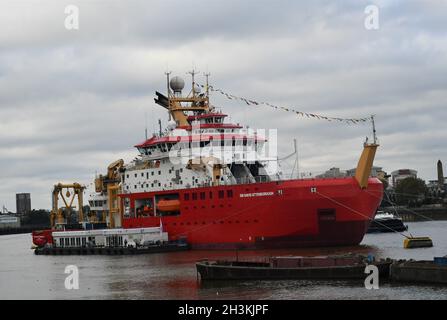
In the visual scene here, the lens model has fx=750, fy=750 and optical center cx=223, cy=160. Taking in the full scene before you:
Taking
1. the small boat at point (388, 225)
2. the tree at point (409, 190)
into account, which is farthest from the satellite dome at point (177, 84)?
the tree at point (409, 190)

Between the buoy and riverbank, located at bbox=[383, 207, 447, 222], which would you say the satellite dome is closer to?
the buoy

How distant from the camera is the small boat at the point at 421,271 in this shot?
3191cm

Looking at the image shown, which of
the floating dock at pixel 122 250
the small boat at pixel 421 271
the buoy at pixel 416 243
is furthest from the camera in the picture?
the floating dock at pixel 122 250

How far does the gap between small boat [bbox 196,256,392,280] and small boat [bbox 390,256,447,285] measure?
82cm

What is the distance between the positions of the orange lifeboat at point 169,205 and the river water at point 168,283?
378 cm

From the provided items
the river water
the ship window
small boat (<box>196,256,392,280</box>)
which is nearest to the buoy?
the river water

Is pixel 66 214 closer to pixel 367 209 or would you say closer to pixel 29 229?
pixel 367 209

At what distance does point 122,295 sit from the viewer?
33.8 metres

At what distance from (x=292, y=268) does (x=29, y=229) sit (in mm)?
162827

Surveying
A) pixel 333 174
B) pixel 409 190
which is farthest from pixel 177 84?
pixel 409 190

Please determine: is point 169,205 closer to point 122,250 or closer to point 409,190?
point 122,250

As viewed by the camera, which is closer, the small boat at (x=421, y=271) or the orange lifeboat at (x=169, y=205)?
the small boat at (x=421, y=271)

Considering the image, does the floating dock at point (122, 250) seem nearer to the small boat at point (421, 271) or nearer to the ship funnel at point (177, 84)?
the ship funnel at point (177, 84)
